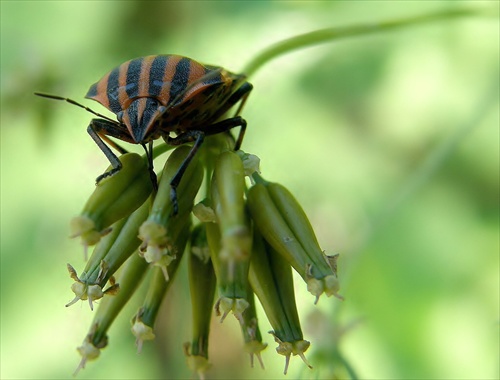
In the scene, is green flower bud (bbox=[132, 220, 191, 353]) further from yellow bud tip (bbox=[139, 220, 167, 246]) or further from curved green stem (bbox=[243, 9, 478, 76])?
curved green stem (bbox=[243, 9, 478, 76])

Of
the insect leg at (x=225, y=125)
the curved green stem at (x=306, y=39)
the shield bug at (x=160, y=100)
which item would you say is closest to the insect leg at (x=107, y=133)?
the shield bug at (x=160, y=100)

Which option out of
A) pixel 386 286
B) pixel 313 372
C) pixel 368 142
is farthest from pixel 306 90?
pixel 313 372

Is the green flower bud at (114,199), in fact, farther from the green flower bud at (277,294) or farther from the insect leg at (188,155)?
the green flower bud at (277,294)

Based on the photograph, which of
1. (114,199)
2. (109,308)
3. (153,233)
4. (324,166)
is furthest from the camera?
(324,166)

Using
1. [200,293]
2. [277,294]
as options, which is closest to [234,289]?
[277,294]

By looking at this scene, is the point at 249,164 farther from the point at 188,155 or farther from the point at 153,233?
the point at 153,233

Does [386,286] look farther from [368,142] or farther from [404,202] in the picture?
[368,142]

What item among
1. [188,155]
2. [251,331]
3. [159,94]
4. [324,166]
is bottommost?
[251,331]
